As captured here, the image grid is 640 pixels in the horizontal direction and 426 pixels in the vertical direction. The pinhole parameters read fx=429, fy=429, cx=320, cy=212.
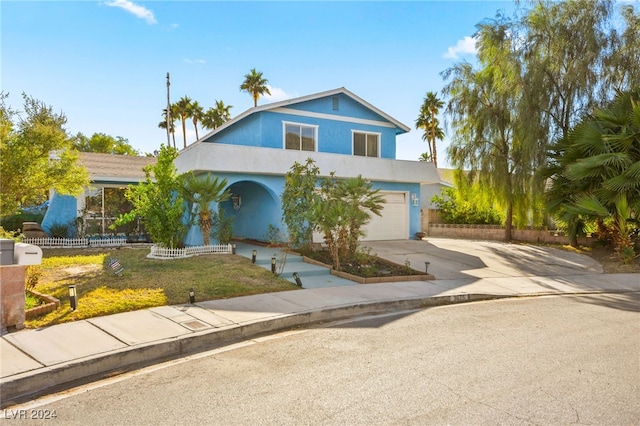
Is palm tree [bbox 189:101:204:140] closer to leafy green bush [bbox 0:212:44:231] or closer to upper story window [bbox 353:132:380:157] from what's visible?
leafy green bush [bbox 0:212:44:231]

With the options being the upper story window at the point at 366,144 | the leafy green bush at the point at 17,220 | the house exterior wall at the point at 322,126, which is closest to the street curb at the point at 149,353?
the house exterior wall at the point at 322,126

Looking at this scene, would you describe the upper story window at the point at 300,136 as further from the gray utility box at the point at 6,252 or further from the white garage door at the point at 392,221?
the gray utility box at the point at 6,252

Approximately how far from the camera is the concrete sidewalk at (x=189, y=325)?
508cm

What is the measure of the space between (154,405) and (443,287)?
25.6 ft

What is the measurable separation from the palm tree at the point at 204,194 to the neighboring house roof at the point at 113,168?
17.2ft

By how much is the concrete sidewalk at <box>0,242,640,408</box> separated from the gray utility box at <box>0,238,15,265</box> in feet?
3.60

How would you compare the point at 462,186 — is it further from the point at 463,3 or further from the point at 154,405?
the point at 154,405

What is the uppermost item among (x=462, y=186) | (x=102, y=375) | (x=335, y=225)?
(x=462, y=186)

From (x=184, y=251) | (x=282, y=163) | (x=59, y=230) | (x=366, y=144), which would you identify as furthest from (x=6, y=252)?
(x=366, y=144)

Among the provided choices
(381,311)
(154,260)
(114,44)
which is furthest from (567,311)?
(114,44)

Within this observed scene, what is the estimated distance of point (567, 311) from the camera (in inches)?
328

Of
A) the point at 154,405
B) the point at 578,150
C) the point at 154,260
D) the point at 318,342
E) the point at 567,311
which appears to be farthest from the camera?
the point at 578,150

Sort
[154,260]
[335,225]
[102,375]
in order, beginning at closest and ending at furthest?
[102,375] < [335,225] < [154,260]

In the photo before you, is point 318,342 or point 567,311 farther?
point 567,311
